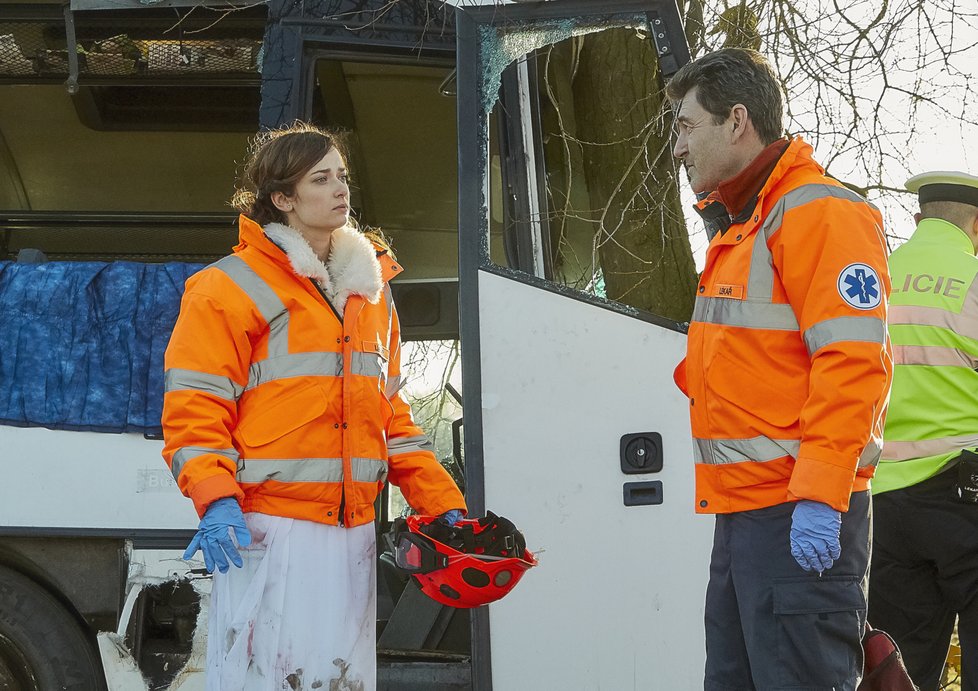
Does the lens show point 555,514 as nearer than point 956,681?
Yes

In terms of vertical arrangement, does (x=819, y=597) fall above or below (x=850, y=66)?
below

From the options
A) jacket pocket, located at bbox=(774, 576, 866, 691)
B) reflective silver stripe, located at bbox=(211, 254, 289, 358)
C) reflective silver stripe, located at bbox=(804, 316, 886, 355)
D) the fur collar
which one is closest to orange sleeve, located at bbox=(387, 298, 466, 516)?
the fur collar

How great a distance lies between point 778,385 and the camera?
7.29ft

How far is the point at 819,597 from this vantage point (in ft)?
7.02

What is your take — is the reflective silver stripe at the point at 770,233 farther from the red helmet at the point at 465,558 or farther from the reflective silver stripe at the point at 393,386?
the reflective silver stripe at the point at 393,386

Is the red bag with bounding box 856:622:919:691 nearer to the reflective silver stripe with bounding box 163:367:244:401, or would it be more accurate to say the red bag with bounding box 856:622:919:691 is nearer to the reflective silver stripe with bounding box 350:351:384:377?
the reflective silver stripe with bounding box 350:351:384:377

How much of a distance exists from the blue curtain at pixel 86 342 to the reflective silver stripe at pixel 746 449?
168 cm

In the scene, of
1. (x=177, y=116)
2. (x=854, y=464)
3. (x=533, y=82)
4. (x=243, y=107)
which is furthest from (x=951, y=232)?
(x=177, y=116)

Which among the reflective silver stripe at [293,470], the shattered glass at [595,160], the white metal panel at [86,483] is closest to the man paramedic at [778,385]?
the reflective silver stripe at [293,470]

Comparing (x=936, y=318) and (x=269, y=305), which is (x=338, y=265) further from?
(x=936, y=318)

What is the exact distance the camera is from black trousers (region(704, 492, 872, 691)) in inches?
83.9

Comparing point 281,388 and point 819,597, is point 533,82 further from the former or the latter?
point 819,597

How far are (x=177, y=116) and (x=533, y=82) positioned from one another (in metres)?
2.48

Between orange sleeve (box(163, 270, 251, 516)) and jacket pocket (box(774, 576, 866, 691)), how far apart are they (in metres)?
1.10
